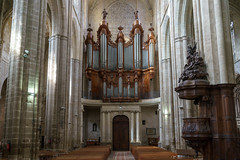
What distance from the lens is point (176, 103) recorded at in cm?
1579

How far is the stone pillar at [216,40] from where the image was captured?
8992 mm

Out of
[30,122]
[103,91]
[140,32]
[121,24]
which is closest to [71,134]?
[103,91]

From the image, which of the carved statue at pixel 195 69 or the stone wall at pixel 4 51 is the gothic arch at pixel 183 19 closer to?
the carved statue at pixel 195 69

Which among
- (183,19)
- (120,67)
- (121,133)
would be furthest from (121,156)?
(183,19)

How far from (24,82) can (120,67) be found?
16675 millimetres

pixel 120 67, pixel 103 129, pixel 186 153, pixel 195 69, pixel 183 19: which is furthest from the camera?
pixel 120 67

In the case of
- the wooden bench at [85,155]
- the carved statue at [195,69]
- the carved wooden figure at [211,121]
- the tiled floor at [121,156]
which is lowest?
the tiled floor at [121,156]

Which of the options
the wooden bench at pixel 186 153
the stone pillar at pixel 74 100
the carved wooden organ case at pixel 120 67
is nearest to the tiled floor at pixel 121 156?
the stone pillar at pixel 74 100

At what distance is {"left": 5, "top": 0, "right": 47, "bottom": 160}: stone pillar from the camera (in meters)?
10.2

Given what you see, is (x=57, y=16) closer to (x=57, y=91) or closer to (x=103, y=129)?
(x=57, y=91)

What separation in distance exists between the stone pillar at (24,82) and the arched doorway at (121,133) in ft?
52.8

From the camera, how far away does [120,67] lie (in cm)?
2680

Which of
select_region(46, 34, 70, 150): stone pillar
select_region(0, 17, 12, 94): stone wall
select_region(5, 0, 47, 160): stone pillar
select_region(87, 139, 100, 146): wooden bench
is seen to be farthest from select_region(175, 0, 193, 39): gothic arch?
select_region(87, 139, 100, 146): wooden bench

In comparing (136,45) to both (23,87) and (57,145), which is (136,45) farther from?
(23,87)
